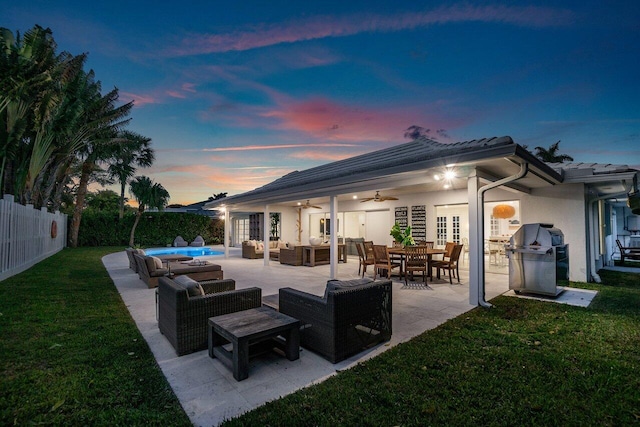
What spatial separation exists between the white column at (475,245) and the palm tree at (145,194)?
19.4 m

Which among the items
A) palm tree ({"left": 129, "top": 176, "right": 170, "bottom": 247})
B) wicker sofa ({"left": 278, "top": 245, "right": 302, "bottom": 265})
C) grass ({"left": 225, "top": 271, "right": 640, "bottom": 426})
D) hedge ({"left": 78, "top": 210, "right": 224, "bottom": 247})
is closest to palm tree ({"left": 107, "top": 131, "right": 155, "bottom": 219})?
hedge ({"left": 78, "top": 210, "right": 224, "bottom": 247})

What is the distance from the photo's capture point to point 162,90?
10898mm

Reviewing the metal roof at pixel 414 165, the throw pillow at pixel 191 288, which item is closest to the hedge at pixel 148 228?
the metal roof at pixel 414 165

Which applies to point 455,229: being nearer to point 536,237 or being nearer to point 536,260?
point 536,237

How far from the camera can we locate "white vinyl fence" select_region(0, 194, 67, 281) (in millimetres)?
7559

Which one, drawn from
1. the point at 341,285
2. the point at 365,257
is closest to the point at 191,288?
the point at 341,285

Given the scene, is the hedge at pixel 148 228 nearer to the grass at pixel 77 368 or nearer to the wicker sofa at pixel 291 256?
the wicker sofa at pixel 291 256

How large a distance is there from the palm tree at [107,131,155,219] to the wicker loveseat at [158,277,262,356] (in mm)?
20081

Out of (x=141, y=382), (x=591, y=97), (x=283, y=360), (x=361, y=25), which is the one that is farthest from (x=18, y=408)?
(x=591, y=97)

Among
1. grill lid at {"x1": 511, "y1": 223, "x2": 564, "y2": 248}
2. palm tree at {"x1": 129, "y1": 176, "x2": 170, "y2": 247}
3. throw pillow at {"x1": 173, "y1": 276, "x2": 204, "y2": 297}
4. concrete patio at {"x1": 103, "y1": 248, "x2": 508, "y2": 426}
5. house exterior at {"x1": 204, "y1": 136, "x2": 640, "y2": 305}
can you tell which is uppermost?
palm tree at {"x1": 129, "y1": 176, "x2": 170, "y2": 247}

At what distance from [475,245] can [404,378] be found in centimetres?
377

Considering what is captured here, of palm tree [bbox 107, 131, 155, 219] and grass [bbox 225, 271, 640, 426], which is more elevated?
palm tree [bbox 107, 131, 155, 219]

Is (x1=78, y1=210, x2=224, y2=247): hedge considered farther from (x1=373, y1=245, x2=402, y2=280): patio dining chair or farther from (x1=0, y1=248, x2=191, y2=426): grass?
(x1=373, y1=245, x2=402, y2=280): patio dining chair

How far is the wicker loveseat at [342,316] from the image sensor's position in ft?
10.5
